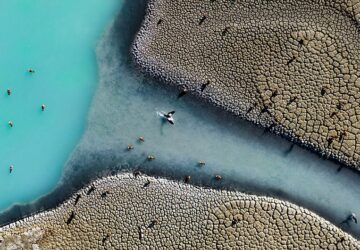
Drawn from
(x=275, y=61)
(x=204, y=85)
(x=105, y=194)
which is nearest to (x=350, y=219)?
(x=275, y=61)

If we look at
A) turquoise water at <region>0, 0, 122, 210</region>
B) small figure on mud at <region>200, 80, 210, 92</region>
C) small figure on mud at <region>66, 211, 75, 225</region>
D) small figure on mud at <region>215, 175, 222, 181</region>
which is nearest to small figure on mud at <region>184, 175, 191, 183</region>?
small figure on mud at <region>215, 175, 222, 181</region>

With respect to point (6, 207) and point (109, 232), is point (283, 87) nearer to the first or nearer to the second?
point (109, 232)

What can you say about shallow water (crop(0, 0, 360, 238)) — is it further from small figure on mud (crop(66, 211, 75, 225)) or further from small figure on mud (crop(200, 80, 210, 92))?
small figure on mud (crop(66, 211, 75, 225))

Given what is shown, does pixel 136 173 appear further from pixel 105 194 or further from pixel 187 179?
pixel 187 179

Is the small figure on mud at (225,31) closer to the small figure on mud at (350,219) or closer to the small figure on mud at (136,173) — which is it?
the small figure on mud at (136,173)

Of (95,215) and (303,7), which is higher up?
(303,7)

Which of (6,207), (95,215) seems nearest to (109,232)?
(95,215)

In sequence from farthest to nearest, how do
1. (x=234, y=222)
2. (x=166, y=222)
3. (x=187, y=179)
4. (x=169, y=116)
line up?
(x=169, y=116) < (x=187, y=179) < (x=166, y=222) < (x=234, y=222)
